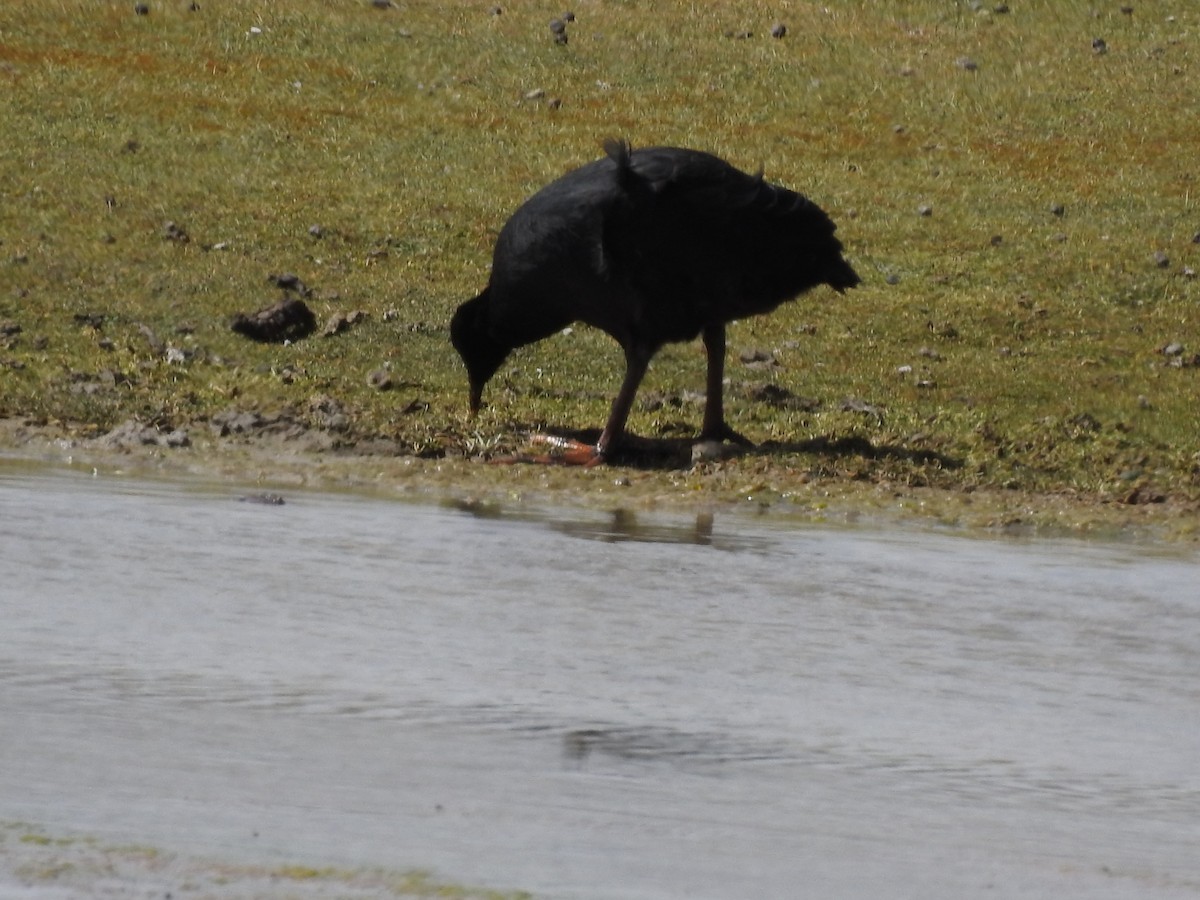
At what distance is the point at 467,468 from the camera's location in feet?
29.7

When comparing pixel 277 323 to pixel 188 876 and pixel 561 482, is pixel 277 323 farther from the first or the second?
pixel 188 876

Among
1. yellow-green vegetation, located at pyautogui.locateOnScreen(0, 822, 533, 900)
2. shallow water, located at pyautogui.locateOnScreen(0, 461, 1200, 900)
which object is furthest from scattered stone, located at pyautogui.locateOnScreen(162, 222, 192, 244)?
yellow-green vegetation, located at pyautogui.locateOnScreen(0, 822, 533, 900)

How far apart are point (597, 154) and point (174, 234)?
211 inches

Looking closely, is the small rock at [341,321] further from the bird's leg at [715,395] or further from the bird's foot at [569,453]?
the bird's leg at [715,395]

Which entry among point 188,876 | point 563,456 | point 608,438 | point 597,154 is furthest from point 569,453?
point 597,154

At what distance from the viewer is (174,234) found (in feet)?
45.3

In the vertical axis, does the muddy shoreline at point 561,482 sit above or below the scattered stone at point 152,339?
below

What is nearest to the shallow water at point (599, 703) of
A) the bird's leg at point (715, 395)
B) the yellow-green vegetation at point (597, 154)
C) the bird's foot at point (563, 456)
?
the bird's foot at point (563, 456)

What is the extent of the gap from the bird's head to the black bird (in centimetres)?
37

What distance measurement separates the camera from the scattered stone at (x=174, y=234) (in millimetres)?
→ 13766

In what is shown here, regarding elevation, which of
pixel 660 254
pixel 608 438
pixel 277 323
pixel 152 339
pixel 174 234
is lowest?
pixel 608 438

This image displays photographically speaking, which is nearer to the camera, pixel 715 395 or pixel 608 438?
pixel 608 438

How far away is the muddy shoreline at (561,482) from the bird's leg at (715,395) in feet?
1.18

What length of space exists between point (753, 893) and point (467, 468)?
5.87m
